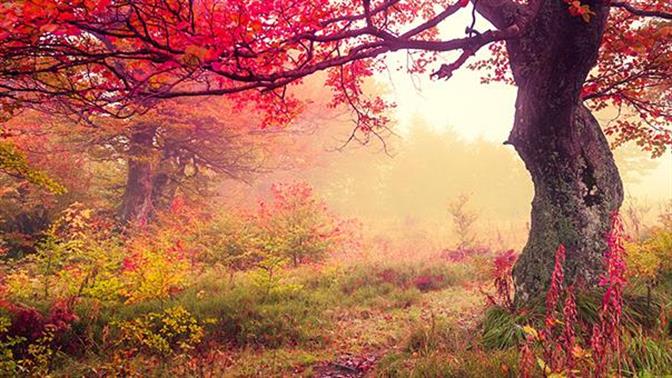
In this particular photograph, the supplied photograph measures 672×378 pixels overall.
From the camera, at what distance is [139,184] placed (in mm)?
14688

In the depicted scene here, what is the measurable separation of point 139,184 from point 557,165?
511 inches

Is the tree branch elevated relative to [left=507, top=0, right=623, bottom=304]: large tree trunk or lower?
elevated

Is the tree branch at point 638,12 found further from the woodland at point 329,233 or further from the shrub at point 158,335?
the shrub at point 158,335

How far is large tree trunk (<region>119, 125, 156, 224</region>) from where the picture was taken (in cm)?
1423

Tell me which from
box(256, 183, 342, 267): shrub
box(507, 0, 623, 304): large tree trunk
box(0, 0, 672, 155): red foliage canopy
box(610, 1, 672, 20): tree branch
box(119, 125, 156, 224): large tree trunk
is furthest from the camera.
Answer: box(119, 125, 156, 224): large tree trunk

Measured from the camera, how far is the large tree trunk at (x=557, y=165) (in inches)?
215

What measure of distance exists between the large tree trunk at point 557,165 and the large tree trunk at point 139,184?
11.9m

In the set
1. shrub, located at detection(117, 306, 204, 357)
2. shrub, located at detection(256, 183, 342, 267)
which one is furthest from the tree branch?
shrub, located at detection(256, 183, 342, 267)

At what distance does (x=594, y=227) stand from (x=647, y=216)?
87.8ft

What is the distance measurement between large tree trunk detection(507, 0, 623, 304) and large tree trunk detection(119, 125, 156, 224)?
11.9 meters

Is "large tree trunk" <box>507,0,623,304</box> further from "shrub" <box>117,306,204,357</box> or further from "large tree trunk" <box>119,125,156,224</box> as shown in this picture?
"large tree trunk" <box>119,125,156,224</box>

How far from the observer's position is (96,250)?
8.58m

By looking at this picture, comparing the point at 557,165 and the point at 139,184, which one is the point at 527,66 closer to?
the point at 557,165

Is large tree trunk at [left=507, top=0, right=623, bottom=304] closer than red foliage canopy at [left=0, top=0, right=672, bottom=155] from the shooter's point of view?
No
